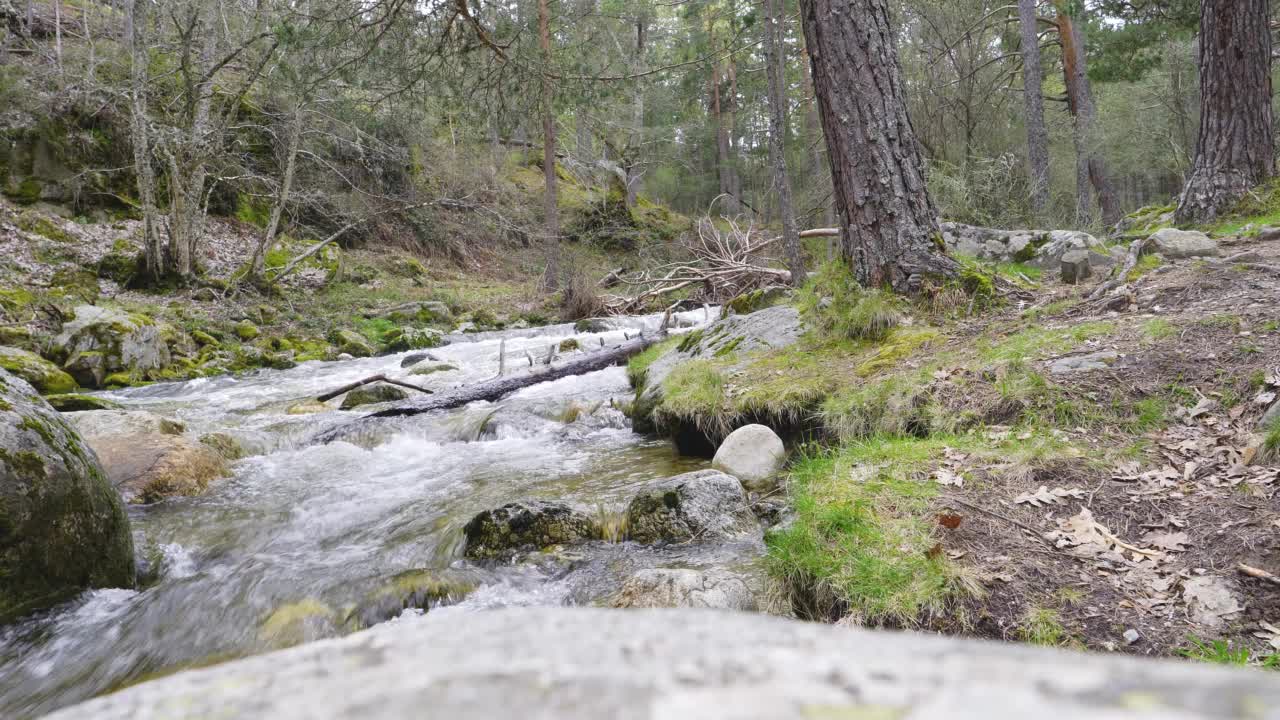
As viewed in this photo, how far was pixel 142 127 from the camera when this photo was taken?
11.3 metres

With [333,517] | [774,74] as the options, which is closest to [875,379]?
[333,517]

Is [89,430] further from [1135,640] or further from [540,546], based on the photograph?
[1135,640]

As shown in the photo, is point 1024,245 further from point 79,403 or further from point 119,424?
point 79,403

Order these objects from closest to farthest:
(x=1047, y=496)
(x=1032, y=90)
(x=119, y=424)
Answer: (x=1047, y=496) < (x=119, y=424) < (x=1032, y=90)

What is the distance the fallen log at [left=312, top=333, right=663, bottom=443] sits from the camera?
262 inches

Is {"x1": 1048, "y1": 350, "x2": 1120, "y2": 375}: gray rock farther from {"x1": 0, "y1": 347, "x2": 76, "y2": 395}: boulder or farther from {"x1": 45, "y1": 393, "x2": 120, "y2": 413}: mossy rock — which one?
{"x1": 0, "y1": 347, "x2": 76, "y2": 395}: boulder

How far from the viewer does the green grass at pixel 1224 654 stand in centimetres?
173

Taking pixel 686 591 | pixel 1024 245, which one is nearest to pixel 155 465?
pixel 686 591

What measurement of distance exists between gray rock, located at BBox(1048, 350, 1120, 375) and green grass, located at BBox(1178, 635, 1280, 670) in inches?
76.5

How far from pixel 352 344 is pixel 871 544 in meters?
11.4

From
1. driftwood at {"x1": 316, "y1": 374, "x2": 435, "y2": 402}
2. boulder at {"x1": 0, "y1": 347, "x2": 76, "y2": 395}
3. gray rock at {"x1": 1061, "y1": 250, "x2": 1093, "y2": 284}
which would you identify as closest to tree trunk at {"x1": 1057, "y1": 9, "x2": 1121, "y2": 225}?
gray rock at {"x1": 1061, "y1": 250, "x2": 1093, "y2": 284}

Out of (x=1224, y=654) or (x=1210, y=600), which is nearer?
(x=1224, y=654)

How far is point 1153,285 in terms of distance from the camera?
4465 mm

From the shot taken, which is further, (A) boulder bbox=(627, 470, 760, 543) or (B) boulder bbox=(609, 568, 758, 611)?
(A) boulder bbox=(627, 470, 760, 543)
